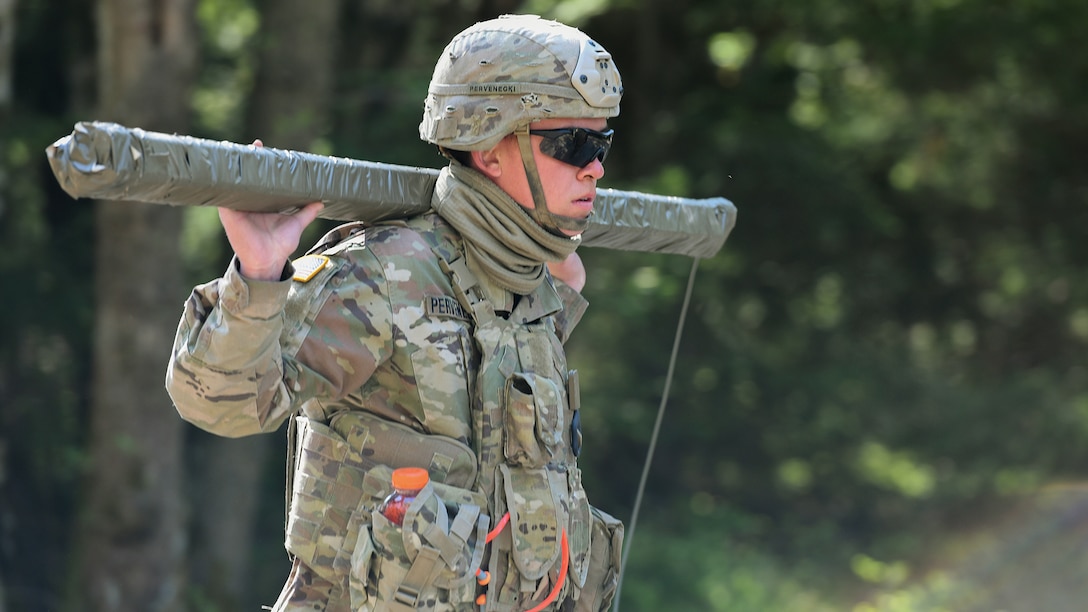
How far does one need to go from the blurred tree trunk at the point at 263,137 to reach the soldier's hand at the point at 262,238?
17.3 feet

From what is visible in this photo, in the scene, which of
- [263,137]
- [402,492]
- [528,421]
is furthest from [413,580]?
[263,137]

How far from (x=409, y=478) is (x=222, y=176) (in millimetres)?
656

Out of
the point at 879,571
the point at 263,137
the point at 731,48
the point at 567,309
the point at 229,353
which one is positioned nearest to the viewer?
the point at 229,353

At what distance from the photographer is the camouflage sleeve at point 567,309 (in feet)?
10.9

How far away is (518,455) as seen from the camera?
292cm

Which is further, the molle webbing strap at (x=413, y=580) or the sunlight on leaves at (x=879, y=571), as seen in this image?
the sunlight on leaves at (x=879, y=571)

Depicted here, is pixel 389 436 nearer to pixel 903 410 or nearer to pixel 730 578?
pixel 730 578

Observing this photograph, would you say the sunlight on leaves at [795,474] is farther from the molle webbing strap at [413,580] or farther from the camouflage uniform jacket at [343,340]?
the molle webbing strap at [413,580]

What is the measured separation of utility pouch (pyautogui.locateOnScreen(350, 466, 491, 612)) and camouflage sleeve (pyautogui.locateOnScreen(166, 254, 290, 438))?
13.8 inches

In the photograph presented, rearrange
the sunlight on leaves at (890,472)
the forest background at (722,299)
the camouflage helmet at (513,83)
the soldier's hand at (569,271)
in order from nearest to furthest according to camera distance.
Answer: the camouflage helmet at (513,83) → the soldier's hand at (569,271) → the forest background at (722,299) → the sunlight on leaves at (890,472)

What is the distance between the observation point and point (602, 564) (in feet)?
10.8

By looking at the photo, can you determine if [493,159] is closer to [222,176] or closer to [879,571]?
[222,176]

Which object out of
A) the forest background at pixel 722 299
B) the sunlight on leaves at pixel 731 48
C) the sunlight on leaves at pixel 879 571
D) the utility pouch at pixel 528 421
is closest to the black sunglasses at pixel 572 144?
the utility pouch at pixel 528 421

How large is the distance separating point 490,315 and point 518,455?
0.28 m
